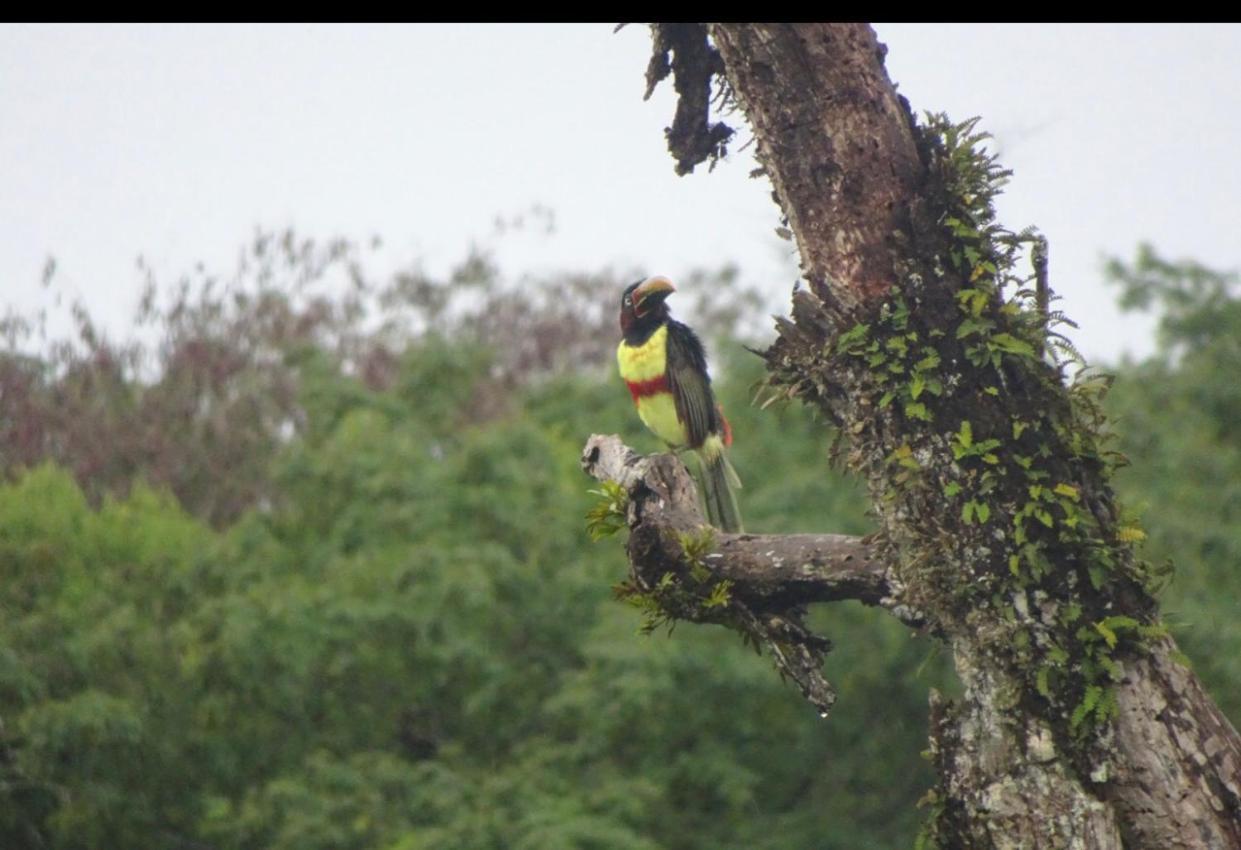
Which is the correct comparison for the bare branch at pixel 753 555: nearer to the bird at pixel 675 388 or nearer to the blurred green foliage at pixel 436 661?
the bird at pixel 675 388

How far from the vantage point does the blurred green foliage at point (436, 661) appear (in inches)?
453

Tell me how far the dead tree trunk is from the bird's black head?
2.96 meters

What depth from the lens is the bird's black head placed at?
7.24 m

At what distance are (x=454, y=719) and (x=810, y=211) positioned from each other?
30.5ft

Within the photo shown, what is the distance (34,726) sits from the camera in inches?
453

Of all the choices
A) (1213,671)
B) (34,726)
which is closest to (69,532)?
(34,726)

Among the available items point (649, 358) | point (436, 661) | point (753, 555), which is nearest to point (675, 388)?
point (649, 358)

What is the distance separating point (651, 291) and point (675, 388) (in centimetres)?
45

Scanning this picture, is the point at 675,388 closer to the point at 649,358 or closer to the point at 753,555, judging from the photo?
the point at 649,358

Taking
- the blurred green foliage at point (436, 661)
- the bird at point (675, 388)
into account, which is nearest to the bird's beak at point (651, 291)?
the bird at point (675, 388)

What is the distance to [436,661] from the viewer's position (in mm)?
12156

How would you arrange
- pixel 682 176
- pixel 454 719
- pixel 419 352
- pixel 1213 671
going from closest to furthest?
pixel 682 176 → pixel 1213 671 → pixel 454 719 → pixel 419 352
